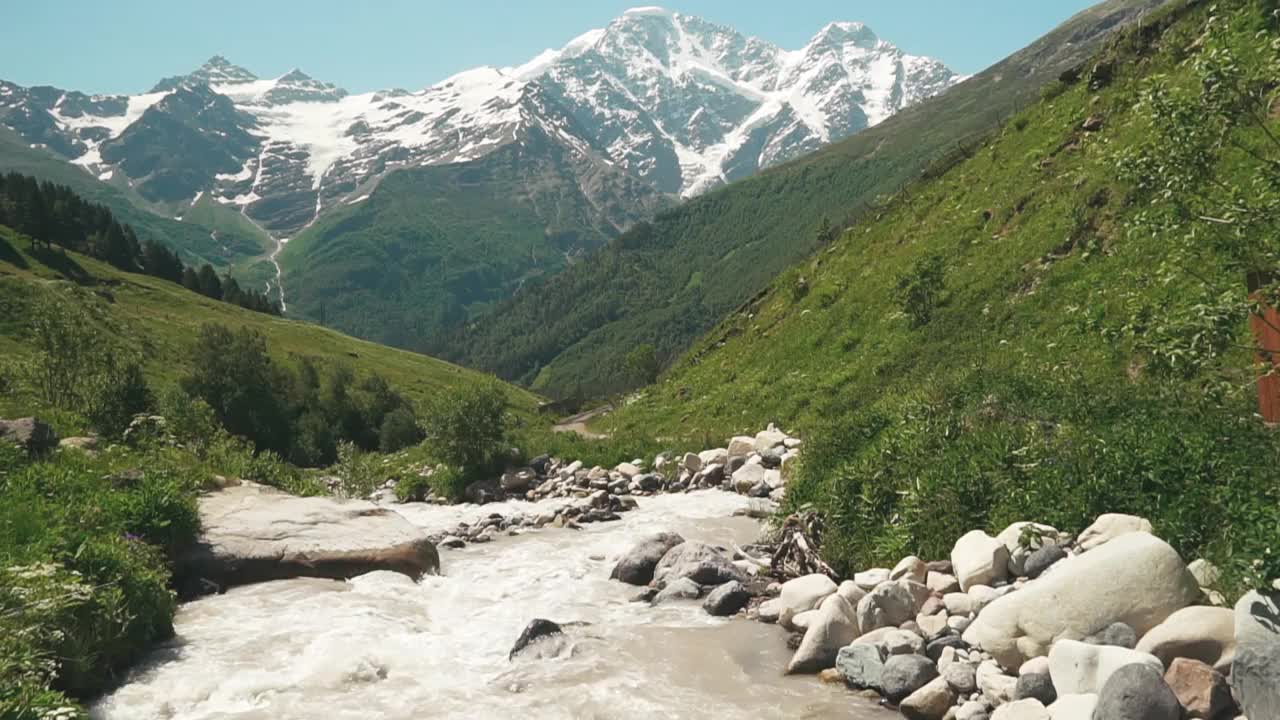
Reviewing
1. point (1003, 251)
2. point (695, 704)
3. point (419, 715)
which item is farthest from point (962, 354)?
point (419, 715)

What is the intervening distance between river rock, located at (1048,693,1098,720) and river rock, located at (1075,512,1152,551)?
12.0 ft

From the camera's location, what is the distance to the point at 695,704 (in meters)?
12.0

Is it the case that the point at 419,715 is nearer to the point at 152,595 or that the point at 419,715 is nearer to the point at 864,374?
the point at 152,595

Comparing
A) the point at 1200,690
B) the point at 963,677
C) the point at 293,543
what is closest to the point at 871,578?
the point at 963,677

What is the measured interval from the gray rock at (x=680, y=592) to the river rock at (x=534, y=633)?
121 inches

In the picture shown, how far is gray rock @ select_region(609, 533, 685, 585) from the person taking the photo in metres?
19.3

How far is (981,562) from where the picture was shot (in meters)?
13.3

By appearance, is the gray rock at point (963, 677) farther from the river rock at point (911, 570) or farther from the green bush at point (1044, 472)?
the green bush at point (1044, 472)

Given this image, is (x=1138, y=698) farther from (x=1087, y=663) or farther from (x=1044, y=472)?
(x=1044, y=472)

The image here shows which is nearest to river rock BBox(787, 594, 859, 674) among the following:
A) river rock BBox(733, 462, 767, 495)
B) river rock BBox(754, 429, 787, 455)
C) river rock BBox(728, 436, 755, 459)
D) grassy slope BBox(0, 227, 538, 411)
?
river rock BBox(733, 462, 767, 495)

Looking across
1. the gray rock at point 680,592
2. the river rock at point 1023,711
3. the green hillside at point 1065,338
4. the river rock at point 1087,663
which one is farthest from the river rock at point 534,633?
the river rock at point 1087,663

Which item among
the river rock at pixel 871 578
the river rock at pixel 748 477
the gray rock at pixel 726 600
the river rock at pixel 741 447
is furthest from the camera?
the river rock at pixel 741 447

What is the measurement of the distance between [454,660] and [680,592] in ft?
18.1

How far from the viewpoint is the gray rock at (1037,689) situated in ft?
33.3
